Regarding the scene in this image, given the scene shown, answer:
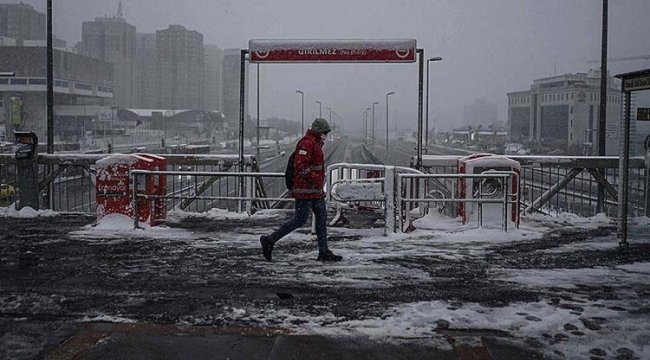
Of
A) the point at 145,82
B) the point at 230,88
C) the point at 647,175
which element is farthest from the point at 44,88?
the point at 647,175

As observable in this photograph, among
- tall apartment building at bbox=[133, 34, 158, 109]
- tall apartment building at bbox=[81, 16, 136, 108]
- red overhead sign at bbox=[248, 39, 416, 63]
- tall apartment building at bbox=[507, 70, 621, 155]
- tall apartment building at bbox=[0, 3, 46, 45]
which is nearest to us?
red overhead sign at bbox=[248, 39, 416, 63]

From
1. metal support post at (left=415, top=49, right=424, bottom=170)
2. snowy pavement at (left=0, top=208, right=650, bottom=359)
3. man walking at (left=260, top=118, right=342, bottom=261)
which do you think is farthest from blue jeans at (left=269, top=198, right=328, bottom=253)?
metal support post at (left=415, top=49, right=424, bottom=170)

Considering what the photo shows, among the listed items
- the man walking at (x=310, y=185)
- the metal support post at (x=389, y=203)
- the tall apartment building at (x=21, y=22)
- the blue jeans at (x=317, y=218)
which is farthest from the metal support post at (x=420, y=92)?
the tall apartment building at (x=21, y=22)

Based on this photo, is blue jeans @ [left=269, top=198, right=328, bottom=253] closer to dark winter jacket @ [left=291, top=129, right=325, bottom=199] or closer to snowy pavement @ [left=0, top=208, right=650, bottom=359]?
dark winter jacket @ [left=291, top=129, right=325, bottom=199]

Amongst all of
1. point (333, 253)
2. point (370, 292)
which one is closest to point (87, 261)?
point (333, 253)

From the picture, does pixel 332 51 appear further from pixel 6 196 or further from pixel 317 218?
pixel 6 196

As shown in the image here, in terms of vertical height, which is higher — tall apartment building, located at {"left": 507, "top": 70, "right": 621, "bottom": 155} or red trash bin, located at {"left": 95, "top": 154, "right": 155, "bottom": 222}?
tall apartment building, located at {"left": 507, "top": 70, "right": 621, "bottom": 155}

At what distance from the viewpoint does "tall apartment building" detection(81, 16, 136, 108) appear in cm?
17438

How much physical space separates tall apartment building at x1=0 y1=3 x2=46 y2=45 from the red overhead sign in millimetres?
155049

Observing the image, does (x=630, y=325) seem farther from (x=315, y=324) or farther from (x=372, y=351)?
(x=315, y=324)

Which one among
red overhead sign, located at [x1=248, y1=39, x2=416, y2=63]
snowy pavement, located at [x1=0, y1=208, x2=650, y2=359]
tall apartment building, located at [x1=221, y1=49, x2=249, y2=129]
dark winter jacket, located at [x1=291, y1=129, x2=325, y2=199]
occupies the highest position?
tall apartment building, located at [x1=221, y1=49, x2=249, y2=129]

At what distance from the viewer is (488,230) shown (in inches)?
432

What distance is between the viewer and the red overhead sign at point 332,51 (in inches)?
518

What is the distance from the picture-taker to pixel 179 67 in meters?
171
